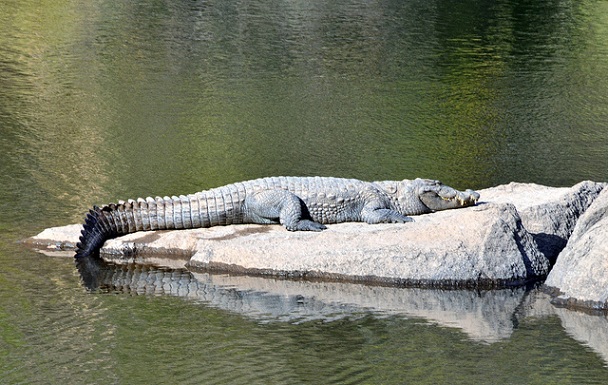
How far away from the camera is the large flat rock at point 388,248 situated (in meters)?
10.8

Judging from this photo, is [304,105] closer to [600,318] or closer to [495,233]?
[495,233]

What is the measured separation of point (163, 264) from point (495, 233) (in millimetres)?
3191

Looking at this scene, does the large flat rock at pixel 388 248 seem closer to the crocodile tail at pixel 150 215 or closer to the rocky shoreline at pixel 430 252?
the rocky shoreline at pixel 430 252

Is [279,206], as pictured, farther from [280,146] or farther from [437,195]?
[280,146]

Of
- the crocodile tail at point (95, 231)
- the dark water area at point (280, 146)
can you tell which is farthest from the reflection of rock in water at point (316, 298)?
the crocodile tail at point (95, 231)

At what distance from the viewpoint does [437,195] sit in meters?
12.6

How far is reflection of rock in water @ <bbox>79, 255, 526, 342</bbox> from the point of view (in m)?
9.95

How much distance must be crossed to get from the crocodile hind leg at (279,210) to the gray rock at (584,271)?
252 cm

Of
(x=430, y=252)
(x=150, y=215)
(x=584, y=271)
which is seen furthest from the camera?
(x=150, y=215)

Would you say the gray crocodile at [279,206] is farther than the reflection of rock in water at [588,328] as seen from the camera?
Yes

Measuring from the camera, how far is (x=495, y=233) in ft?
35.7

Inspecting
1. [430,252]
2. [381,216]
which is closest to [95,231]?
[381,216]

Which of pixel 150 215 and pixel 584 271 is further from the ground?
pixel 150 215

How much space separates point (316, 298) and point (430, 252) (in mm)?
1188
